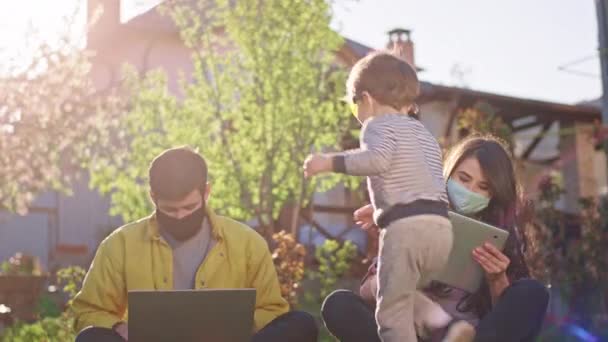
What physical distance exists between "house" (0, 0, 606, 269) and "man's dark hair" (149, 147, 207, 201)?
586 inches

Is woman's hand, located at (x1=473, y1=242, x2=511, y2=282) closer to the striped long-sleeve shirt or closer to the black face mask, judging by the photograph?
the striped long-sleeve shirt

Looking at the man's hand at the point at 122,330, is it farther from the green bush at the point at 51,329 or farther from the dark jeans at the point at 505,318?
the green bush at the point at 51,329

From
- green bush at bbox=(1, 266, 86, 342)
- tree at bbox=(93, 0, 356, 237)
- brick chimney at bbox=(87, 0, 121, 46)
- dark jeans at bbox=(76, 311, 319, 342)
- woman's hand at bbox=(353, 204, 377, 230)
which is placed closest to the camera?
woman's hand at bbox=(353, 204, 377, 230)

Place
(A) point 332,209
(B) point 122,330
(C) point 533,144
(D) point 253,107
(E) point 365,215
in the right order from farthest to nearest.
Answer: (C) point 533,144
(A) point 332,209
(D) point 253,107
(B) point 122,330
(E) point 365,215

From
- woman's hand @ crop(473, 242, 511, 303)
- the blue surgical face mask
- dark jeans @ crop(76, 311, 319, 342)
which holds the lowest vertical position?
dark jeans @ crop(76, 311, 319, 342)

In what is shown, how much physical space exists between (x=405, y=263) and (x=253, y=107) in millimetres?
9019

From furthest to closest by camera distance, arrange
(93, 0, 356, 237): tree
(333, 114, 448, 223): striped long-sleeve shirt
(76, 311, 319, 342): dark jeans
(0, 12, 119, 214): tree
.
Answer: (0, 12, 119, 214): tree → (93, 0, 356, 237): tree → (76, 311, 319, 342): dark jeans → (333, 114, 448, 223): striped long-sleeve shirt

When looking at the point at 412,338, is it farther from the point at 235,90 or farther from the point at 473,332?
the point at 235,90

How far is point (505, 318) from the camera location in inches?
172

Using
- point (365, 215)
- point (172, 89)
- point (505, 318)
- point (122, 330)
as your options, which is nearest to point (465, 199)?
point (365, 215)

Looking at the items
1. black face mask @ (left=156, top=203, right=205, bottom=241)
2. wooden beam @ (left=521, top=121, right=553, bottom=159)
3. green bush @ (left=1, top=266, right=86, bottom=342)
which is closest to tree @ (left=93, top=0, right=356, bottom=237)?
green bush @ (left=1, top=266, right=86, bottom=342)

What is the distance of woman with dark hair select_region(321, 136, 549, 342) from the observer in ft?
14.3

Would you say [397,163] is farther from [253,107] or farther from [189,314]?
[253,107]

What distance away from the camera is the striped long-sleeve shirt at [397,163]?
4.06 m
